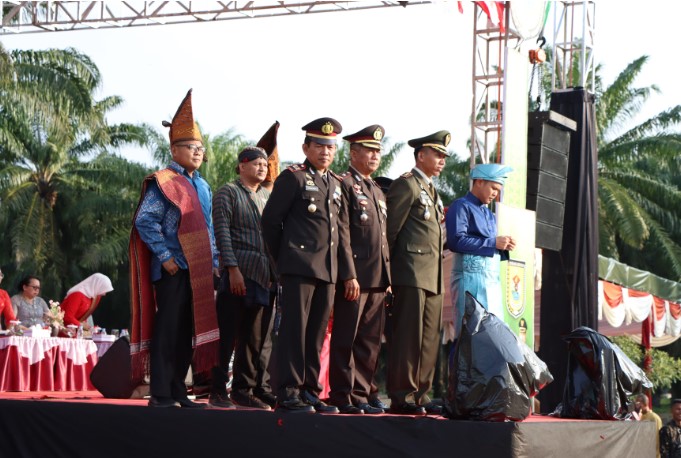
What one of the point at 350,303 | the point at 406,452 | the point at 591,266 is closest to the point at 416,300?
the point at 350,303

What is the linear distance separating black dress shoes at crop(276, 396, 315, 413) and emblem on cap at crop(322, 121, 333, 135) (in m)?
1.37

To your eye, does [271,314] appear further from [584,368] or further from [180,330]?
[584,368]

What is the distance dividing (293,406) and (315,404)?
0.25 meters

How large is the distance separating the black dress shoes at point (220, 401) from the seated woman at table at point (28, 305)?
5582mm

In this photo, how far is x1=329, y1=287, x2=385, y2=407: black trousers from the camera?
5605 millimetres

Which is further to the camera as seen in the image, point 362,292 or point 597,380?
point 597,380

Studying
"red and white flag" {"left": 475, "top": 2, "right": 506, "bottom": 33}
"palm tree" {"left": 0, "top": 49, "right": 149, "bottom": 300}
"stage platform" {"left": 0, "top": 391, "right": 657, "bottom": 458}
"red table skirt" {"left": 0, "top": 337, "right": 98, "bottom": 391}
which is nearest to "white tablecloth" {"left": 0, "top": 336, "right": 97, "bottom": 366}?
"red table skirt" {"left": 0, "top": 337, "right": 98, "bottom": 391}

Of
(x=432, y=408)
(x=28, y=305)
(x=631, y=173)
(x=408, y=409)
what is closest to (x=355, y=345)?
(x=408, y=409)

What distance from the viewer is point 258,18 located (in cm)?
1565

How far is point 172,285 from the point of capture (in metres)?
5.52

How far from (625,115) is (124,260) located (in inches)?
481

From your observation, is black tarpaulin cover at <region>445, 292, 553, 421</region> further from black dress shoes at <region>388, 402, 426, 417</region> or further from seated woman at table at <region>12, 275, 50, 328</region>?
seated woman at table at <region>12, 275, 50, 328</region>

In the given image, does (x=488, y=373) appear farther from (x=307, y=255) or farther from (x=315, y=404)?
(x=307, y=255)

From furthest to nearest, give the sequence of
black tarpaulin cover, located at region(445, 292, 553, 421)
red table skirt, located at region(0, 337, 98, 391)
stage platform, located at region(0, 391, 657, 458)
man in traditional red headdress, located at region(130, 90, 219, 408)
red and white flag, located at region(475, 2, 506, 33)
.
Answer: red and white flag, located at region(475, 2, 506, 33), red table skirt, located at region(0, 337, 98, 391), man in traditional red headdress, located at region(130, 90, 219, 408), black tarpaulin cover, located at region(445, 292, 553, 421), stage platform, located at region(0, 391, 657, 458)
